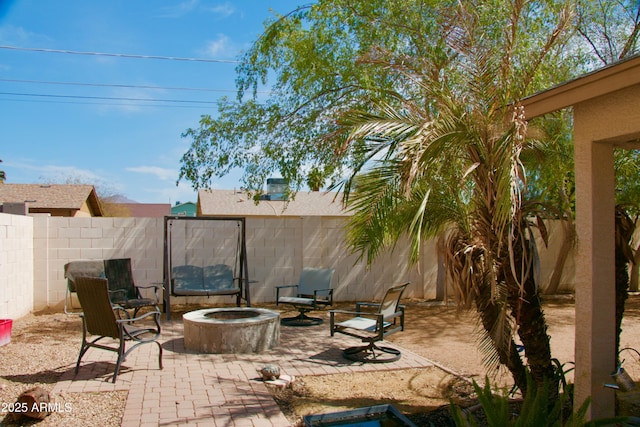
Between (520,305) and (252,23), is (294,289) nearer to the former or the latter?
(252,23)

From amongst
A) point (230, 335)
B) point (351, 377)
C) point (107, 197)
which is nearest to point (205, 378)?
point (230, 335)

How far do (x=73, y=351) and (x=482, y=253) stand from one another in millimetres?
5120

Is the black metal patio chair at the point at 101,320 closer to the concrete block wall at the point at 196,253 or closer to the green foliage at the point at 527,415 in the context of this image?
the green foliage at the point at 527,415

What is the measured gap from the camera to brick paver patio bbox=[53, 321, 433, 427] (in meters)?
4.21

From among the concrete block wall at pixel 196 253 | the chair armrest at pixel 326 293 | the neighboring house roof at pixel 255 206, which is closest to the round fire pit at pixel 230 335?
the chair armrest at pixel 326 293

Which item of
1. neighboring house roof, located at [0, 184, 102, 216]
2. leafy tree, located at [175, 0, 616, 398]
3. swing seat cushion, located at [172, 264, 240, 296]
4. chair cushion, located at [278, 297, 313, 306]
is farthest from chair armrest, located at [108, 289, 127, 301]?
neighboring house roof, located at [0, 184, 102, 216]

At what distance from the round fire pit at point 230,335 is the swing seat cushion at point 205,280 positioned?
238 centimetres

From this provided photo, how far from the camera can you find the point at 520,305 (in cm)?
414

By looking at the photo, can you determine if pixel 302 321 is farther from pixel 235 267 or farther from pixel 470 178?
pixel 470 178

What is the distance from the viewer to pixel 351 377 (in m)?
5.56

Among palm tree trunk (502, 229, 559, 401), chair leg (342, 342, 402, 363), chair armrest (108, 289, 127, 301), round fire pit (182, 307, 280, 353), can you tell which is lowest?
chair leg (342, 342, 402, 363)

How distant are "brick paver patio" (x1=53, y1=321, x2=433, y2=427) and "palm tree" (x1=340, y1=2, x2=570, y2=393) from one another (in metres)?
1.71

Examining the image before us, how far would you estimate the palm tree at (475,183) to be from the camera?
4.00 m

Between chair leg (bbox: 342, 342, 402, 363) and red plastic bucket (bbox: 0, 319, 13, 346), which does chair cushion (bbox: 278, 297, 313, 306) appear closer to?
chair leg (bbox: 342, 342, 402, 363)
